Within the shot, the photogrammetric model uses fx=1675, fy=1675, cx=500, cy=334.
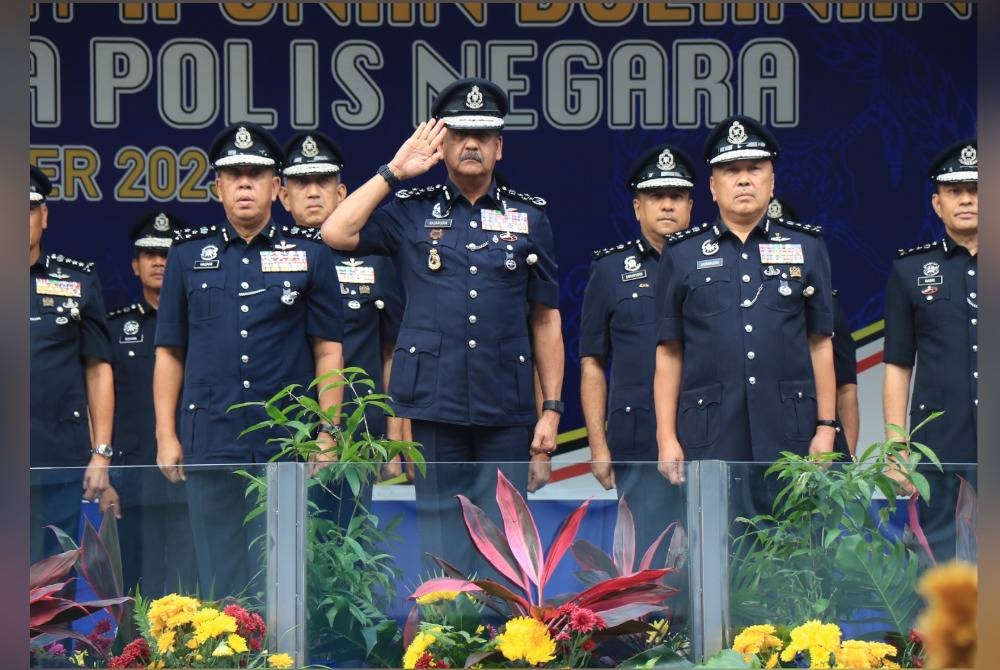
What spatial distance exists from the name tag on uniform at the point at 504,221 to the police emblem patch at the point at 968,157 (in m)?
1.74

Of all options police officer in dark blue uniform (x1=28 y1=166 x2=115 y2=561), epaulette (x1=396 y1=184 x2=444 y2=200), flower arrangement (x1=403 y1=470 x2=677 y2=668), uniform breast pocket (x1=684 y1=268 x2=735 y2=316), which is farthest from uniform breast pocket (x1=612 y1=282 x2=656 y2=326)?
flower arrangement (x1=403 y1=470 x2=677 y2=668)

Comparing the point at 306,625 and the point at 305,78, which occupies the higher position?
the point at 305,78

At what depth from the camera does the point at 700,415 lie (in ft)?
18.6

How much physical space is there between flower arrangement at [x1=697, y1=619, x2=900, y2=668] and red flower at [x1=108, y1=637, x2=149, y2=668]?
4.16 ft

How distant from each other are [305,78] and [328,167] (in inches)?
22.4

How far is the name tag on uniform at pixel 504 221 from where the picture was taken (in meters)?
5.66

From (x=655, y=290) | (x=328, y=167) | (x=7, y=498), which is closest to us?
(x=7, y=498)

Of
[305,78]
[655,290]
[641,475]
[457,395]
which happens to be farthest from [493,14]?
[641,475]

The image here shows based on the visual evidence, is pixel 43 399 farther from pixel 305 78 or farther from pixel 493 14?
pixel 493 14

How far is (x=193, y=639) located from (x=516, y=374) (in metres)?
2.08

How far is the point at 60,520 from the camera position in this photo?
383 cm

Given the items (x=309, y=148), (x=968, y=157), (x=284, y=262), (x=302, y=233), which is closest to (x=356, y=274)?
(x=309, y=148)

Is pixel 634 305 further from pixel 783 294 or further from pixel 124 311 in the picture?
pixel 124 311

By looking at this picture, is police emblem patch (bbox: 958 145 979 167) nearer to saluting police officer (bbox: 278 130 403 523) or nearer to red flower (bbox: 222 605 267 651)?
saluting police officer (bbox: 278 130 403 523)
